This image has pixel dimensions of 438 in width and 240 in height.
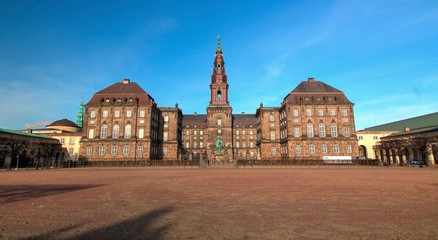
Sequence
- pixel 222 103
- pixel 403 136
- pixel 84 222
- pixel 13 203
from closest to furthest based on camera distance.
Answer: pixel 84 222 → pixel 13 203 → pixel 403 136 → pixel 222 103

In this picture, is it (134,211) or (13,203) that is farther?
(13,203)

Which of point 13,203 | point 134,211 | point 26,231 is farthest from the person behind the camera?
point 13,203

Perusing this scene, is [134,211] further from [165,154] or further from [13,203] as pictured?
[165,154]

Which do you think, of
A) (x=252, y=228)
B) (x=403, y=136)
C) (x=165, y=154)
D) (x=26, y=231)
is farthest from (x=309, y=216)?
(x=403, y=136)

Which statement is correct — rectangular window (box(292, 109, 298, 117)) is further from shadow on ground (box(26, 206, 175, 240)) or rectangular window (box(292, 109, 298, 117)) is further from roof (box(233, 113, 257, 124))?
shadow on ground (box(26, 206, 175, 240))

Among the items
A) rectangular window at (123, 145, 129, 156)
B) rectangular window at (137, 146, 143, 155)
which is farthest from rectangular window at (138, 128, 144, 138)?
rectangular window at (123, 145, 129, 156)

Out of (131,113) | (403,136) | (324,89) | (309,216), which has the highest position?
(324,89)

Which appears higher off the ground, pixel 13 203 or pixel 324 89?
pixel 324 89

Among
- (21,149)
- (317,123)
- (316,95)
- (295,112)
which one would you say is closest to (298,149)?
(317,123)

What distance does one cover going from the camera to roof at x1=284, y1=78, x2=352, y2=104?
6256 centimetres

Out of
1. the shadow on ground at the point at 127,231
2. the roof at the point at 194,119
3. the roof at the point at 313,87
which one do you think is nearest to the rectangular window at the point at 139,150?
the roof at the point at 313,87

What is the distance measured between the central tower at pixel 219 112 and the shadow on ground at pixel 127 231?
2743 inches

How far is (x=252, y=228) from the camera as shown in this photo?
20.9 ft

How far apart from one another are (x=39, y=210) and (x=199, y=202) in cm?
555
